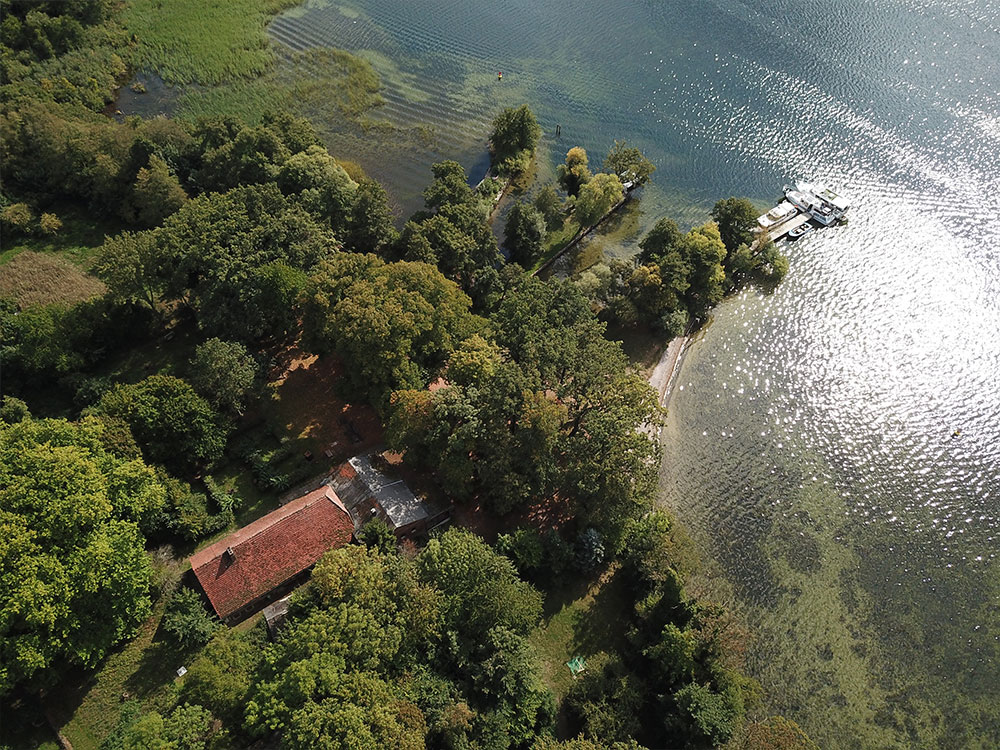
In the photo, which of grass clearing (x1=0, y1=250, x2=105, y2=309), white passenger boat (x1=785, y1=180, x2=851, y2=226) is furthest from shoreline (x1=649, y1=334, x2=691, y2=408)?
grass clearing (x1=0, y1=250, x2=105, y2=309)

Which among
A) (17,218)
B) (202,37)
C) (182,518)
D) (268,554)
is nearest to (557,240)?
(268,554)

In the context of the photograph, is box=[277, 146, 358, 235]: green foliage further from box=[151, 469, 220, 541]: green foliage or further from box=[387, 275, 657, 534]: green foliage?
box=[151, 469, 220, 541]: green foliage

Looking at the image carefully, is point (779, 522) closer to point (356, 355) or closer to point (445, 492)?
point (445, 492)

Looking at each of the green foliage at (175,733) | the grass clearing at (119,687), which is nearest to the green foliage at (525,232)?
the grass clearing at (119,687)

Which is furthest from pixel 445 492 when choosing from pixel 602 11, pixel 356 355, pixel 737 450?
pixel 602 11

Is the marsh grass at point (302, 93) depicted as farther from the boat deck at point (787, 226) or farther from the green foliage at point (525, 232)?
the boat deck at point (787, 226)

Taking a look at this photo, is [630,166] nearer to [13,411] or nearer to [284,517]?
[284,517]

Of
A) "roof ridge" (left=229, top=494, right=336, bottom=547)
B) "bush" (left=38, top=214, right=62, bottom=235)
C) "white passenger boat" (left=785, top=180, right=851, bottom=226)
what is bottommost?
"bush" (left=38, top=214, right=62, bottom=235)
